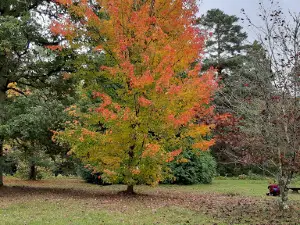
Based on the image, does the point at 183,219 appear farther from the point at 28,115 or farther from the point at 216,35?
the point at 216,35

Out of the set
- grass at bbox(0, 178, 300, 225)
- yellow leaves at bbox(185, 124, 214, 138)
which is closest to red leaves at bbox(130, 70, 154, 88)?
yellow leaves at bbox(185, 124, 214, 138)

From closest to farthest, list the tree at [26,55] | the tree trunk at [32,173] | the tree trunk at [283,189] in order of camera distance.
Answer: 1. the tree trunk at [283,189]
2. the tree at [26,55]
3. the tree trunk at [32,173]

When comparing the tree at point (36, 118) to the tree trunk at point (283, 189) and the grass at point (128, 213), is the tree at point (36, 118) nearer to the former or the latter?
the grass at point (128, 213)

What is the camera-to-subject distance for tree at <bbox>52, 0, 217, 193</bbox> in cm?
1130

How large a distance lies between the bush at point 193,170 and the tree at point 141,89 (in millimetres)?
7484

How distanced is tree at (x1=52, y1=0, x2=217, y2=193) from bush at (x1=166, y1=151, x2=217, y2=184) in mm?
7484

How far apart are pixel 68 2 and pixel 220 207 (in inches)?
308

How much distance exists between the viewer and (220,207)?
35.4 feet

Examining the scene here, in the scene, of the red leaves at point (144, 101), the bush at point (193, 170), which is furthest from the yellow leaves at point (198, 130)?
the bush at point (193, 170)

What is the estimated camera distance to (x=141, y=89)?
11.6 m

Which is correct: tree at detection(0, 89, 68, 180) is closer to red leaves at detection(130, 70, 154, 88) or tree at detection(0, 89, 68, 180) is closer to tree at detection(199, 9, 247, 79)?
red leaves at detection(130, 70, 154, 88)

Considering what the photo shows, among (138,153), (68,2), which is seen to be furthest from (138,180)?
(68,2)

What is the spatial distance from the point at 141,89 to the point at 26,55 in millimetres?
4976

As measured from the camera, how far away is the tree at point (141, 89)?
11297 mm
